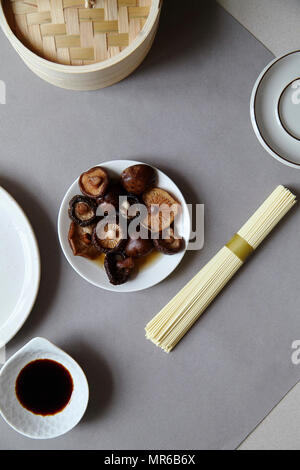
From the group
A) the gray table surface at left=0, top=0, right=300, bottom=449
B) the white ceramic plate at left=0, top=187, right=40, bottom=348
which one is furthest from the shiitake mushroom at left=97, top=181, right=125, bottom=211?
the white ceramic plate at left=0, top=187, right=40, bottom=348

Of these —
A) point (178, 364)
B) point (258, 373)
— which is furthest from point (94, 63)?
point (258, 373)

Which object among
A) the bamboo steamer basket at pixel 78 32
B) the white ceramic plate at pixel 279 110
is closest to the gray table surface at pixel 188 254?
the white ceramic plate at pixel 279 110

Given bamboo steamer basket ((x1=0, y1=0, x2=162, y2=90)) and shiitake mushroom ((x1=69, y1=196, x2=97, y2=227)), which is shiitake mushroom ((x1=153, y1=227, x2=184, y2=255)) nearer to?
shiitake mushroom ((x1=69, y1=196, x2=97, y2=227))

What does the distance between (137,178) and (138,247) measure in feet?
0.60

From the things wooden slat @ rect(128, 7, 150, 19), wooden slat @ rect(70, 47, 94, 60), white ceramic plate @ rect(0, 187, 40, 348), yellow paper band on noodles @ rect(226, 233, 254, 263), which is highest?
wooden slat @ rect(128, 7, 150, 19)

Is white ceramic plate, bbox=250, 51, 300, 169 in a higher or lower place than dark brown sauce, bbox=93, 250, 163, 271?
higher

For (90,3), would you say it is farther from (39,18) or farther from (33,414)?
(33,414)

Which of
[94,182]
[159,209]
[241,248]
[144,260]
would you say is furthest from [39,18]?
[241,248]

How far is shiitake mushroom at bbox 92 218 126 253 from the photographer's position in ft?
3.96

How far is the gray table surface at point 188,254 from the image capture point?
1265 mm

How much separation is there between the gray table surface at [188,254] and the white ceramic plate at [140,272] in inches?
2.4

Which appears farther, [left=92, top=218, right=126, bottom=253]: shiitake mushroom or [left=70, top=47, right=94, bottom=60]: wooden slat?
[left=92, top=218, right=126, bottom=253]: shiitake mushroom

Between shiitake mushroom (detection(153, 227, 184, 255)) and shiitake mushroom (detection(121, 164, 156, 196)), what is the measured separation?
14cm
